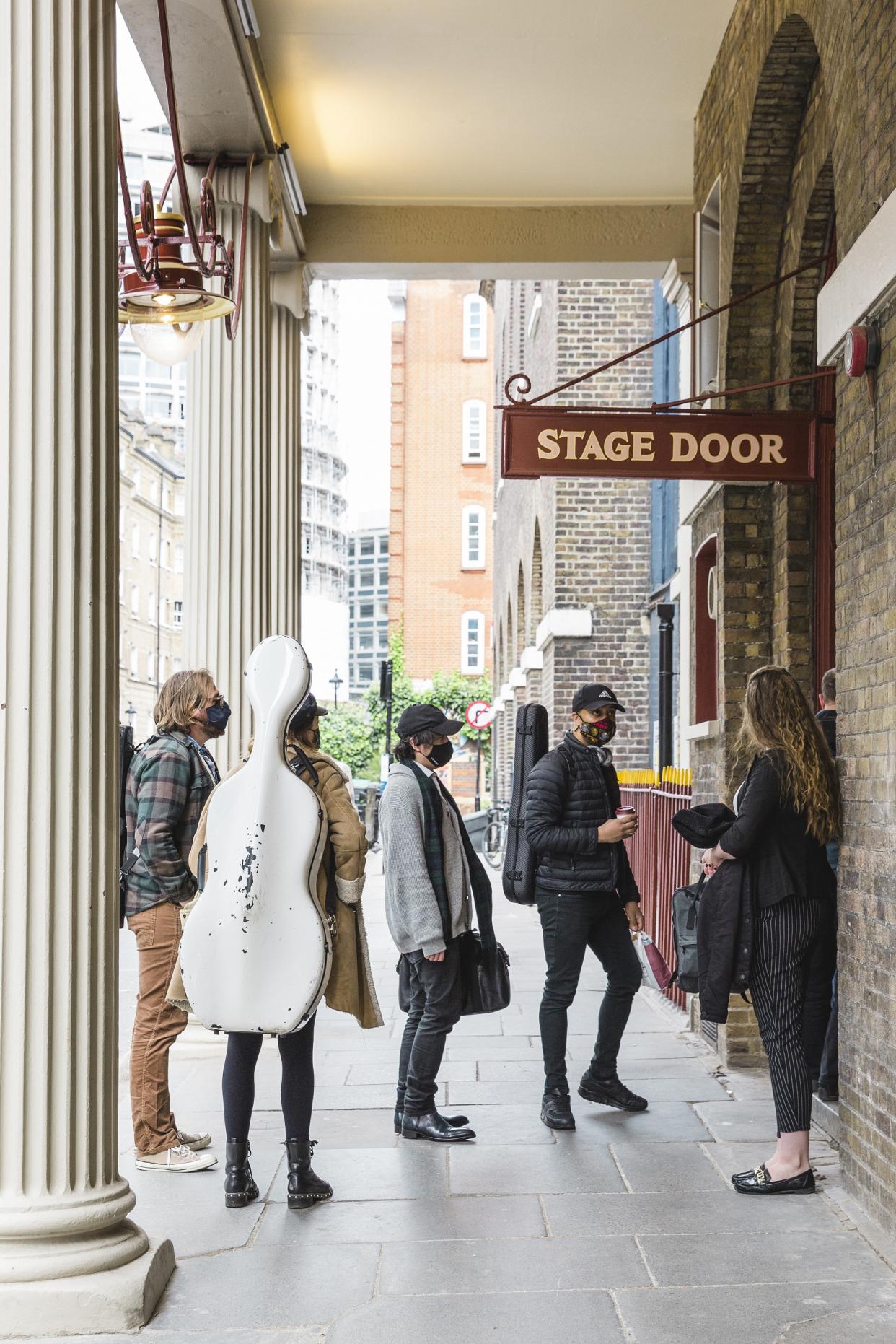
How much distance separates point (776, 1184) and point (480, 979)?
158 centimetres

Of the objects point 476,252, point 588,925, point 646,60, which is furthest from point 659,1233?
point 476,252

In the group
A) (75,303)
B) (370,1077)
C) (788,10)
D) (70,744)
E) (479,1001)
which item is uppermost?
(788,10)

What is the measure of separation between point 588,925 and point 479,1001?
0.62 metres

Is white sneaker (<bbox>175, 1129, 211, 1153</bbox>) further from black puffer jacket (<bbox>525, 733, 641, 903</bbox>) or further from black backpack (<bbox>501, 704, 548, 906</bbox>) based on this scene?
black puffer jacket (<bbox>525, 733, 641, 903</bbox>)

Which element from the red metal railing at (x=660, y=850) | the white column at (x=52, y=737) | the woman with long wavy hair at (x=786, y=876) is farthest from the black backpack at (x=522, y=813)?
the white column at (x=52, y=737)

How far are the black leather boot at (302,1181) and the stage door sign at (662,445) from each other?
3.06 m

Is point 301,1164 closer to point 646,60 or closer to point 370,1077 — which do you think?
point 370,1077

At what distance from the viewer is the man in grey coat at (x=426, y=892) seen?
6.27 m

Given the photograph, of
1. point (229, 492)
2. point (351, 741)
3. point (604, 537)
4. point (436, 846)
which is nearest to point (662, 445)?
point (436, 846)

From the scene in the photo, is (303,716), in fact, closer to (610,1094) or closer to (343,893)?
(343,893)

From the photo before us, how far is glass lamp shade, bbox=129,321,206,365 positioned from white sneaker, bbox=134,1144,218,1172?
3398 millimetres

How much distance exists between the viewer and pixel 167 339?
6.82 metres

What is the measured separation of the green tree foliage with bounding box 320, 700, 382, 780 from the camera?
61281 millimetres

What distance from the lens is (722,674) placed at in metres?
8.12
